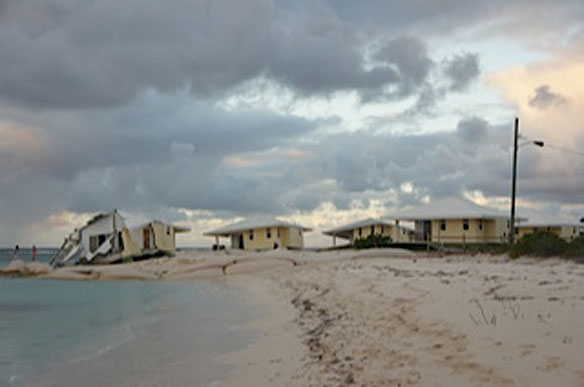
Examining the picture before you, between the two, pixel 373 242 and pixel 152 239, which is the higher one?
pixel 373 242

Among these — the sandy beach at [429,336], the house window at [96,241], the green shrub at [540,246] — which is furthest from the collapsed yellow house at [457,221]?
the sandy beach at [429,336]

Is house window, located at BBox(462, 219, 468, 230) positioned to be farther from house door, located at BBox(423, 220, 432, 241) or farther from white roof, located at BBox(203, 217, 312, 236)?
white roof, located at BBox(203, 217, 312, 236)

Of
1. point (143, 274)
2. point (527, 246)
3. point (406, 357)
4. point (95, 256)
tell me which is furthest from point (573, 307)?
point (95, 256)

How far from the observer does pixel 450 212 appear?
36594 mm

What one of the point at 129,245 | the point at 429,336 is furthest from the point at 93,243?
the point at 429,336

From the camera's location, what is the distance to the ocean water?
8508 mm

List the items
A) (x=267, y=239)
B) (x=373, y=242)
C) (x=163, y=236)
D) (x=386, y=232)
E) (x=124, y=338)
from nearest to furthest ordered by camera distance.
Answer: (x=124, y=338)
(x=373, y=242)
(x=386, y=232)
(x=267, y=239)
(x=163, y=236)

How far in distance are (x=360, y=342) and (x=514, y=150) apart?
25796 millimetres

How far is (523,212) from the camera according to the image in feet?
168

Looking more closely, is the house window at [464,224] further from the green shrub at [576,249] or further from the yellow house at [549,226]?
the green shrub at [576,249]

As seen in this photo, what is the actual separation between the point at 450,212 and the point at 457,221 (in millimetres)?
1478

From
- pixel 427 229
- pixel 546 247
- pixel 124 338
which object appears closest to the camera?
pixel 124 338

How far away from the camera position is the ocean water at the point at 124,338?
8.51 metres

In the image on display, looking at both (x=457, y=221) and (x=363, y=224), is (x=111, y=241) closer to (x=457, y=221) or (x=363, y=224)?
(x=363, y=224)
